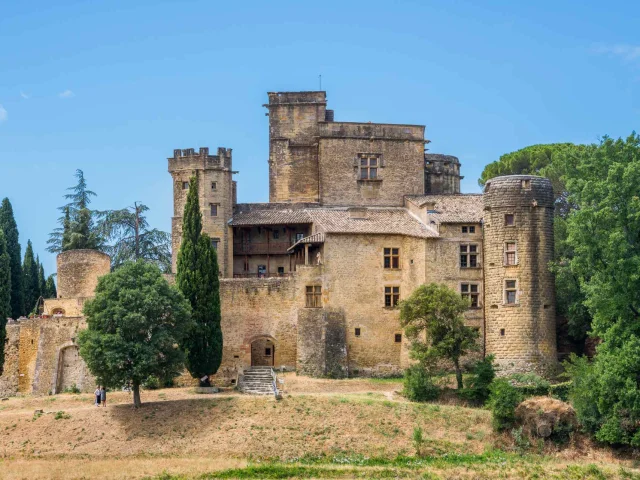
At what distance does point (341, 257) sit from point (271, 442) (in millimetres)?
14249

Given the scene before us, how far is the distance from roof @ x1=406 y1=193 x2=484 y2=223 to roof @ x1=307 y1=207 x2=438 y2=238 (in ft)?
2.99

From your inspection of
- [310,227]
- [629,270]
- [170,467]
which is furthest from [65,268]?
[629,270]

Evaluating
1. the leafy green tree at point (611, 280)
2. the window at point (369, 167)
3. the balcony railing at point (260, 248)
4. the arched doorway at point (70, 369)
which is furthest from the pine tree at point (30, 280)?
the leafy green tree at point (611, 280)

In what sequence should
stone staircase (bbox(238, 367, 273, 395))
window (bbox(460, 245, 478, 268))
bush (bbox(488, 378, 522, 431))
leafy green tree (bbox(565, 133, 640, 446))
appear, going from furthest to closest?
window (bbox(460, 245, 478, 268))
stone staircase (bbox(238, 367, 273, 395))
bush (bbox(488, 378, 522, 431))
leafy green tree (bbox(565, 133, 640, 446))

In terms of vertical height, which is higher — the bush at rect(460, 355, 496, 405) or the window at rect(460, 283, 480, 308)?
the window at rect(460, 283, 480, 308)

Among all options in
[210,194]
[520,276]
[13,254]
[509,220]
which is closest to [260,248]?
[210,194]

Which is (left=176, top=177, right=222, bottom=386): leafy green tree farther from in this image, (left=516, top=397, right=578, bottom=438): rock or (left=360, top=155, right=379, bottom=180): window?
(left=516, top=397, right=578, bottom=438): rock

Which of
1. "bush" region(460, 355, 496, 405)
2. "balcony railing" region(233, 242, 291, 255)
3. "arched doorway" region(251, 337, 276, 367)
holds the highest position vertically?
"balcony railing" region(233, 242, 291, 255)

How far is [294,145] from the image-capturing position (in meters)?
65.8

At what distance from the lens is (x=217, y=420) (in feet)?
154

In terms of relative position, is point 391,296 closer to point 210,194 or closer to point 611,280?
point 210,194

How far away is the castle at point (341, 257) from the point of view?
53.2 m

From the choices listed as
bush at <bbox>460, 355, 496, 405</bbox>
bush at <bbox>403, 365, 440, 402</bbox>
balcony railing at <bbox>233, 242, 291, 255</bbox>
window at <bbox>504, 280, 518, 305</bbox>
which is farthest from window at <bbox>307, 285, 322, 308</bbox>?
bush at <bbox>460, 355, 496, 405</bbox>

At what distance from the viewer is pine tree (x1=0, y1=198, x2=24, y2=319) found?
6800cm
